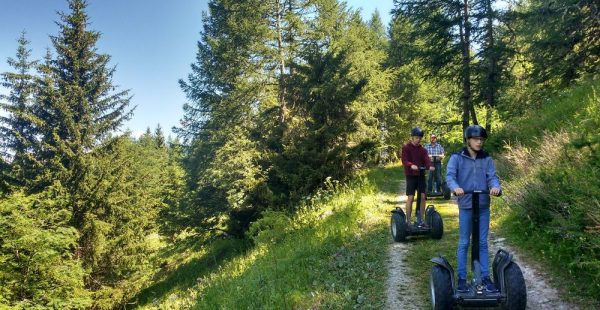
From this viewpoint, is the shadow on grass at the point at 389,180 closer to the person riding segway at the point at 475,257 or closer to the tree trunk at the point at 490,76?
the tree trunk at the point at 490,76

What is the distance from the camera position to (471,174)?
17.0 ft

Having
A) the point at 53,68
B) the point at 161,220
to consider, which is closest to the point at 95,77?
the point at 53,68

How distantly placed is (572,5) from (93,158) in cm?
2162

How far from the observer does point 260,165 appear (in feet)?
55.3

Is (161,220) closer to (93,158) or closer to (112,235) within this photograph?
(112,235)

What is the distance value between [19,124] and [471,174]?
2471 centimetres

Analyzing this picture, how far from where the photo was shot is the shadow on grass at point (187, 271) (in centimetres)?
2117

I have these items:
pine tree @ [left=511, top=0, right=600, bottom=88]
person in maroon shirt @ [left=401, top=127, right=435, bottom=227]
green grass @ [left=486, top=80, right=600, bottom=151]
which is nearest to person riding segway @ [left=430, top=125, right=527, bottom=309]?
person in maroon shirt @ [left=401, top=127, right=435, bottom=227]

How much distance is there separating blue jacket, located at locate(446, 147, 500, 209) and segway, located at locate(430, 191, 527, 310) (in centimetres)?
20

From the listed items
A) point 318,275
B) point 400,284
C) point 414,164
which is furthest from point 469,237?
point 414,164

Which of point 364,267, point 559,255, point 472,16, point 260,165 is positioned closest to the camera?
point 559,255

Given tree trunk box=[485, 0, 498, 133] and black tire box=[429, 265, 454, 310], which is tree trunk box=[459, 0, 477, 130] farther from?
black tire box=[429, 265, 454, 310]

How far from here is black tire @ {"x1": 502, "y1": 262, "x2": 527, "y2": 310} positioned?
4.37 meters

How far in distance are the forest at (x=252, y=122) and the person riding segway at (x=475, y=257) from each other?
3.29 metres
